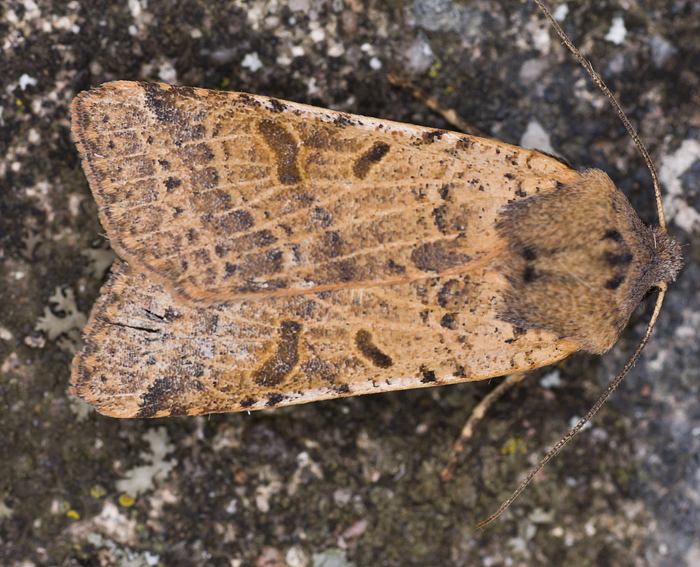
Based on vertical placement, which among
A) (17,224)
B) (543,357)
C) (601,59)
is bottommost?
→ (17,224)

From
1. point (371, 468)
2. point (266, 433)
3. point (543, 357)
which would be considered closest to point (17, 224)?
point (266, 433)

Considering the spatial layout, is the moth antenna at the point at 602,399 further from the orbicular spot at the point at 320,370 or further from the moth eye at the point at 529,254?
the orbicular spot at the point at 320,370

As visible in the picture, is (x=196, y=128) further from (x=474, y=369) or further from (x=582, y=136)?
(x=582, y=136)

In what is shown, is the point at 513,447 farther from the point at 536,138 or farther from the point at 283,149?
the point at 283,149

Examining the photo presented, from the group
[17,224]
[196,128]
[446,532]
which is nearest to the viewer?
[196,128]

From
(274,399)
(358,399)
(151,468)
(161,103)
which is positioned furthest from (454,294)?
(151,468)

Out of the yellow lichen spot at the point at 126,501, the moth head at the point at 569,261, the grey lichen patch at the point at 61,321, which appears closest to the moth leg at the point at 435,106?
the moth head at the point at 569,261
